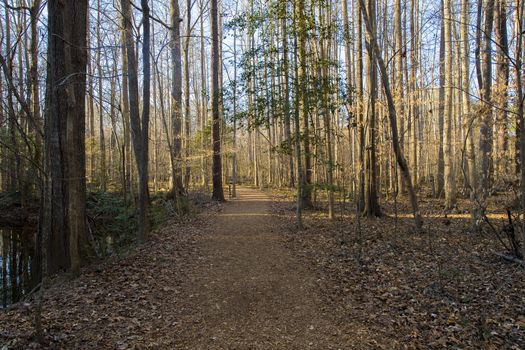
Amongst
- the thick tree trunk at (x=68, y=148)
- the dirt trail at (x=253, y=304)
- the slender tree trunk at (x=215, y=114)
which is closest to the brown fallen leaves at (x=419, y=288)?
the dirt trail at (x=253, y=304)

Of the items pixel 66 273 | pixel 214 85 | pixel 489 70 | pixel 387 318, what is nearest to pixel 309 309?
pixel 387 318

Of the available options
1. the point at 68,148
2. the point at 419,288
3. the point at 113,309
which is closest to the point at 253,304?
the point at 113,309

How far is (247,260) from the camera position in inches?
293

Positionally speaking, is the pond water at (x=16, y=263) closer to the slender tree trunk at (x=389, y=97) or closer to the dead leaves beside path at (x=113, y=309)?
the dead leaves beside path at (x=113, y=309)

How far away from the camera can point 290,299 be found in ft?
17.8

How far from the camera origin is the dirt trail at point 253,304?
425cm

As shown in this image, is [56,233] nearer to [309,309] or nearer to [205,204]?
[309,309]

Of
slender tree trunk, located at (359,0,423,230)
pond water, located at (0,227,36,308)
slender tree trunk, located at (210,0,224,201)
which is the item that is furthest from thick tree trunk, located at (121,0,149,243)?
slender tree trunk, located at (210,0,224,201)

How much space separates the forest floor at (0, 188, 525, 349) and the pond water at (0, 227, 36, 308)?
2.33 meters

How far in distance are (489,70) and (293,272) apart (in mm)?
7868

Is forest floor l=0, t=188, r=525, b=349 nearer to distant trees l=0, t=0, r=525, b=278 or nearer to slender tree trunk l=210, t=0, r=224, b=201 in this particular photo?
distant trees l=0, t=0, r=525, b=278

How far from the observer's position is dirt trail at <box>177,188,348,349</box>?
13.9 ft

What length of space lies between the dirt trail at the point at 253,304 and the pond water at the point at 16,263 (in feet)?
13.7

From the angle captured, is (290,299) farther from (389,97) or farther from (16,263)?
(16,263)
